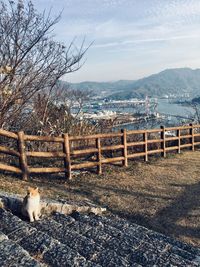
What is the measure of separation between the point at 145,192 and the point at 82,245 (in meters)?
4.17

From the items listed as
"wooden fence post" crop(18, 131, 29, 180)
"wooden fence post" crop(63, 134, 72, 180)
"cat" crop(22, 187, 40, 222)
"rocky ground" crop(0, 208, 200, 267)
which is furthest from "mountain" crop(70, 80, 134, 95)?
"rocky ground" crop(0, 208, 200, 267)

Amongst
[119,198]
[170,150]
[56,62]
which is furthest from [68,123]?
[119,198]

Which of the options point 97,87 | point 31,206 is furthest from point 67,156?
point 97,87

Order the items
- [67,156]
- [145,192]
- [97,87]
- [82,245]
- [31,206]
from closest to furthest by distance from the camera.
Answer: [82,245] < [31,206] < [145,192] < [67,156] < [97,87]

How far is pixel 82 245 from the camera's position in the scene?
4.44 m

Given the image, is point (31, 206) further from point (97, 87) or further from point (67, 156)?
point (97, 87)

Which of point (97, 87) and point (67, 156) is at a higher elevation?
point (97, 87)

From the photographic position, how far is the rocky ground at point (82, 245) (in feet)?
12.8

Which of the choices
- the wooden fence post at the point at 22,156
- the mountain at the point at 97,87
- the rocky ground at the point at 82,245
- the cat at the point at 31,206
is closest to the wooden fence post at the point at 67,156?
the wooden fence post at the point at 22,156

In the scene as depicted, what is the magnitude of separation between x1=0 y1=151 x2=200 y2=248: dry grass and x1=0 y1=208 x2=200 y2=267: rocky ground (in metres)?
1.29

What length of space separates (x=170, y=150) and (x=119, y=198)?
6.36 m

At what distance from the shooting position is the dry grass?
666cm

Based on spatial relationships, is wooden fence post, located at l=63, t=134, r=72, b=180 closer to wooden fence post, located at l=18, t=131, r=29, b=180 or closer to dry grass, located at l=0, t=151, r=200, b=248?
dry grass, located at l=0, t=151, r=200, b=248

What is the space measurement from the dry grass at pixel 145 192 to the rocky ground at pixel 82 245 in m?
1.29
